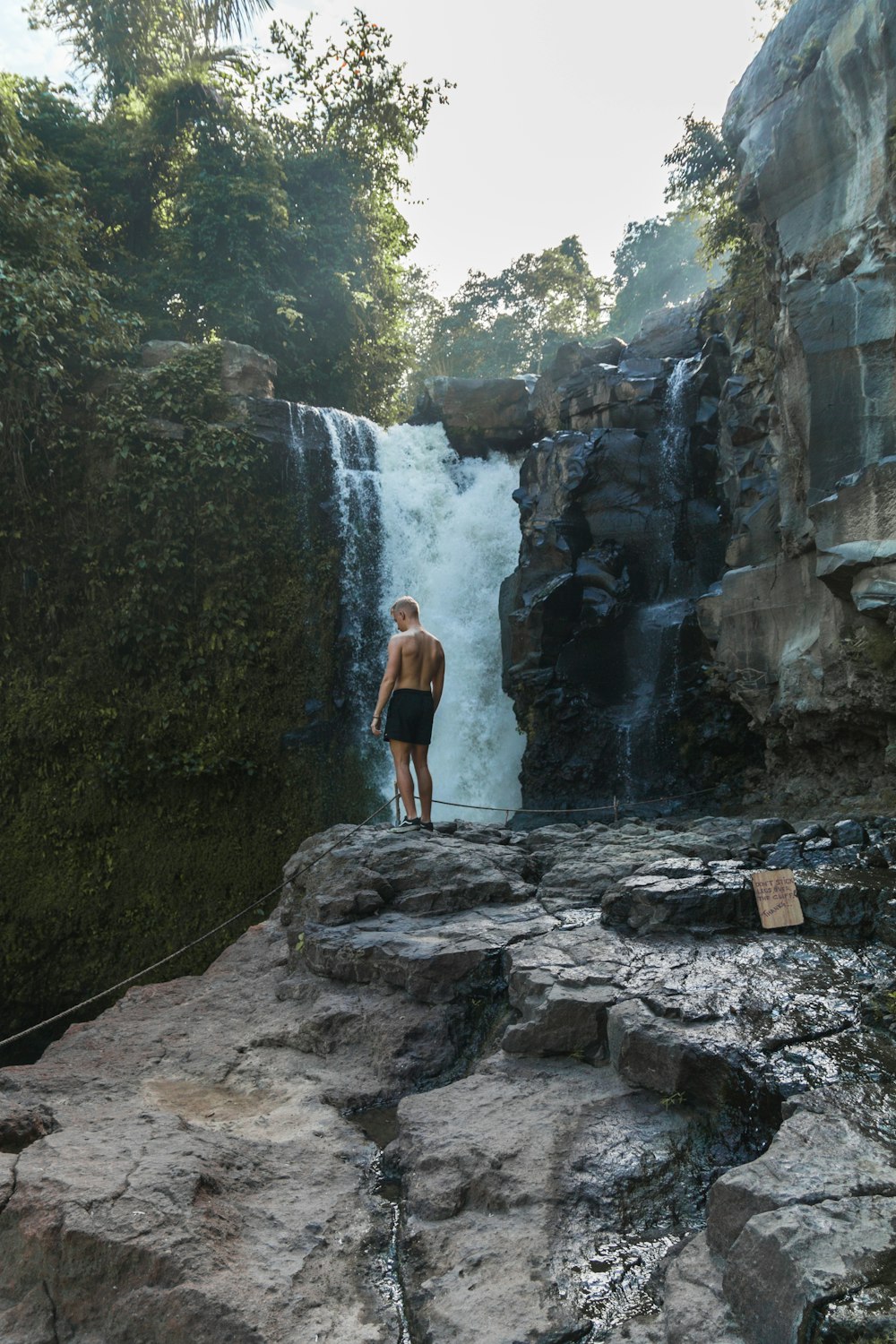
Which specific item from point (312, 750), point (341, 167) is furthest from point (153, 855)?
point (341, 167)

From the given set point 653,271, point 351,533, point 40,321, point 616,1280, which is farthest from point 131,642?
point 653,271

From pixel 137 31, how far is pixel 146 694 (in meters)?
13.3

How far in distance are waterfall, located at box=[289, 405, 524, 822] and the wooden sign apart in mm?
7341

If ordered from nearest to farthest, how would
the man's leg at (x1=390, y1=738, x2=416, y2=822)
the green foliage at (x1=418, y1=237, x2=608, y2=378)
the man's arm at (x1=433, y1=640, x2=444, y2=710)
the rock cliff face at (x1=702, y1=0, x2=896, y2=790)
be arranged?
the man's leg at (x1=390, y1=738, x2=416, y2=822) → the man's arm at (x1=433, y1=640, x2=444, y2=710) → the rock cliff face at (x1=702, y1=0, x2=896, y2=790) → the green foliage at (x1=418, y1=237, x2=608, y2=378)

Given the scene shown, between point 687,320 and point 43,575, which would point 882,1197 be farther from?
point 687,320

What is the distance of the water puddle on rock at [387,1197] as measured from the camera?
255 centimetres

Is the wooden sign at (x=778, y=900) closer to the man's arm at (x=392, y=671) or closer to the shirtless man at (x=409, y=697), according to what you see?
the shirtless man at (x=409, y=697)

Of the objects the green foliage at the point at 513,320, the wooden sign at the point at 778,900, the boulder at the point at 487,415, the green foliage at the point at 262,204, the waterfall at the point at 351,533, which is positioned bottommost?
the wooden sign at the point at 778,900

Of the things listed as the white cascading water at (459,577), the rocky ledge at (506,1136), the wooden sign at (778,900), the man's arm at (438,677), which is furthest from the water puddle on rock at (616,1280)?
the white cascading water at (459,577)

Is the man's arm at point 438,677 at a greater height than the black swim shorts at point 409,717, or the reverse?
the man's arm at point 438,677

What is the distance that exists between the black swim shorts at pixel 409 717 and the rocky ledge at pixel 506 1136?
1873 mm

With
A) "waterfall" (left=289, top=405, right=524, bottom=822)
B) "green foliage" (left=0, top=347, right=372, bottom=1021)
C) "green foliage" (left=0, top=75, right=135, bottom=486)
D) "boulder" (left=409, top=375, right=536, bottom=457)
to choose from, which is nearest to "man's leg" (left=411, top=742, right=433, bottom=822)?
"waterfall" (left=289, top=405, right=524, bottom=822)

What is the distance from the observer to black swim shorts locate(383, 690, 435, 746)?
6707 millimetres

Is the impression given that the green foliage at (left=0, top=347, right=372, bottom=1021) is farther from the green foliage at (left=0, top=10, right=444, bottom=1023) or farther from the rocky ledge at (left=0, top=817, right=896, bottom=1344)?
the rocky ledge at (left=0, top=817, right=896, bottom=1344)
